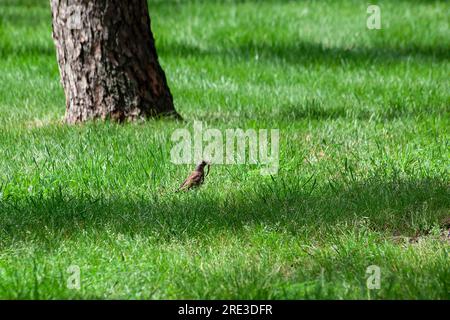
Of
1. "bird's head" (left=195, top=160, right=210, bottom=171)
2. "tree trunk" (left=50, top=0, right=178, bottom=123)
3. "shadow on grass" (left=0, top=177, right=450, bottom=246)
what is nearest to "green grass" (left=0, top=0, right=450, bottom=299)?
"shadow on grass" (left=0, top=177, right=450, bottom=246)

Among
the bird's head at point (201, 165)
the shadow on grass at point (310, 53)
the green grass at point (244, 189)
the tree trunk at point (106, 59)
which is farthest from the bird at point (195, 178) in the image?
the shadow on grass at point (310, 53)

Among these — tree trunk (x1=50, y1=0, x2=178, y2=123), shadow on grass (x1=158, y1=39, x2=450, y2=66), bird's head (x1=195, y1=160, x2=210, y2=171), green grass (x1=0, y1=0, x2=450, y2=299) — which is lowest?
shadow on grass (x1=158, y1=39, x2=450, y2=66)

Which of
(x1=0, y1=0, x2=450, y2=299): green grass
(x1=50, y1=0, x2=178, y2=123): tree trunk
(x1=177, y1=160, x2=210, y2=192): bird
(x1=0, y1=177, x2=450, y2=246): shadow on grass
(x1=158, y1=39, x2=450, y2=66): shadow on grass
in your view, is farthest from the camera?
(x1=158, y1=39, x2=450, y2=66): shadow on grass

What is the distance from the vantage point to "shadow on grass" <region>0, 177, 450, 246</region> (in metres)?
5.81

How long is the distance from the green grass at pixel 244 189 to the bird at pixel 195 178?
10 cm

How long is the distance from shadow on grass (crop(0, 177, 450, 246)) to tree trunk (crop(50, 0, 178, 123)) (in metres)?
2.17

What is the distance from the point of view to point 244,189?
259 inches

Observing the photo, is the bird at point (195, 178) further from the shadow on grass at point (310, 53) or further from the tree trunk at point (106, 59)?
the shadow on grass at point (310, 53)

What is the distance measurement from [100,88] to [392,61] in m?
4.35

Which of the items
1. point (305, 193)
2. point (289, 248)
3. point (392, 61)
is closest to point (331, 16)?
point (392, 61)

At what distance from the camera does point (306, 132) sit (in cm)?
820

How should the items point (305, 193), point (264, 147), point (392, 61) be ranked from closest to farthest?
point (305, 193)
point (264, 147)
point (392, 61)

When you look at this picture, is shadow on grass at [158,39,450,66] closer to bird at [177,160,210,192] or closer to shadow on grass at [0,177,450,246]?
bird at [177,160,210,192]
